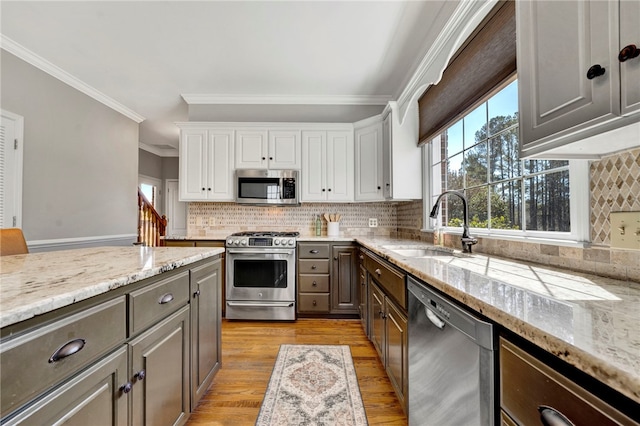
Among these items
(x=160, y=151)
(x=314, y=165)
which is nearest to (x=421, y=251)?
(x=314, y=165)

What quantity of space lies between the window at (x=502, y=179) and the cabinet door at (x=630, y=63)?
1.88ft

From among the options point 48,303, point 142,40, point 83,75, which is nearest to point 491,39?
point 48,303

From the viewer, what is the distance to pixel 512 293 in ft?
2.62

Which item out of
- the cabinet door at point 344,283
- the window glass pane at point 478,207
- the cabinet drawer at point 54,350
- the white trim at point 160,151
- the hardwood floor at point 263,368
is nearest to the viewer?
the cabinet drawer at point 54,350

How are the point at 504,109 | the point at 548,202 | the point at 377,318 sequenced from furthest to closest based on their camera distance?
the point at 377,318 → the point at 504,109 → the point at 548,202

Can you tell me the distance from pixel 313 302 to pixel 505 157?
7.40 ft

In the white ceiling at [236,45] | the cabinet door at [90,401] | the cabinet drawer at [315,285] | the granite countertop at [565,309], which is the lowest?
the cabinet drawer at [315,285]

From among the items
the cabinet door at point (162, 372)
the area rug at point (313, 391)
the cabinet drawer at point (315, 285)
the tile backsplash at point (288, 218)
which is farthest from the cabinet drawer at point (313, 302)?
the cabinet door at point (162, 372)

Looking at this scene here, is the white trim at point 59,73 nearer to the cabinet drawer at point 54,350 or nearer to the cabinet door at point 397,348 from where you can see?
the cabinet drawer at point 54,350

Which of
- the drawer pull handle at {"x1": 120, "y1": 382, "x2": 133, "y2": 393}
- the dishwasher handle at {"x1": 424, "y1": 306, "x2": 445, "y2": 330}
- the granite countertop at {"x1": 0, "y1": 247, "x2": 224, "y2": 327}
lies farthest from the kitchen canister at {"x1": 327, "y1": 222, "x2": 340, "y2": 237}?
the drawer pull handle at {"x1": 120, "y1": 382, "x2": 133, "y2": 393}

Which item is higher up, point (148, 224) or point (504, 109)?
point (504, 109)

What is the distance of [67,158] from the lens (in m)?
2.99

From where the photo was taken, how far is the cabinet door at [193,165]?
3.29 metres

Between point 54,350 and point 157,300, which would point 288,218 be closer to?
point 157,300
